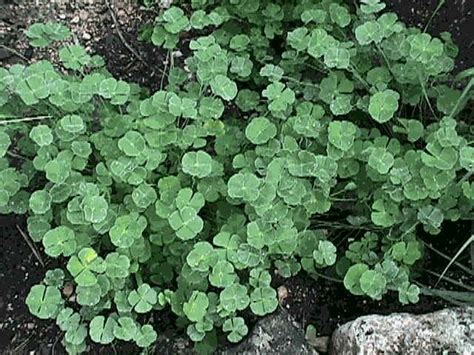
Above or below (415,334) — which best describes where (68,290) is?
below

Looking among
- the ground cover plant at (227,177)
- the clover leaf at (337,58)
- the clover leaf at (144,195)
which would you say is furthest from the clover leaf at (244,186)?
the clover leaf at (337,58)

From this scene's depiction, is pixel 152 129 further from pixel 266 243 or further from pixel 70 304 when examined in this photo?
pixel 70 304

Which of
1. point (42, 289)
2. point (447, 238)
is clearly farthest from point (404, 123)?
point (42, 289)

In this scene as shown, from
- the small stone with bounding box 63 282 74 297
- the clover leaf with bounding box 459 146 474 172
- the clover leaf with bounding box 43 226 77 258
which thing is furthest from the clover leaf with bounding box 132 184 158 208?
the clover leaf with bounding box 459 146 474 172

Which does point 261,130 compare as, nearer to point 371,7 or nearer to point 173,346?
point 371,7

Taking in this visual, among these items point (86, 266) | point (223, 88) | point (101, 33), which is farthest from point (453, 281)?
point (101, 33)

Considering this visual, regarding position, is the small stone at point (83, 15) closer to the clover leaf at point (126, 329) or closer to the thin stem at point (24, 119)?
the thin stem at point (24, 119)

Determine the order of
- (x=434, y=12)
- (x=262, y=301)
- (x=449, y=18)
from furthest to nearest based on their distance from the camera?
(x=449, y=18), (x=434, y=12), (x=262, y=301)
